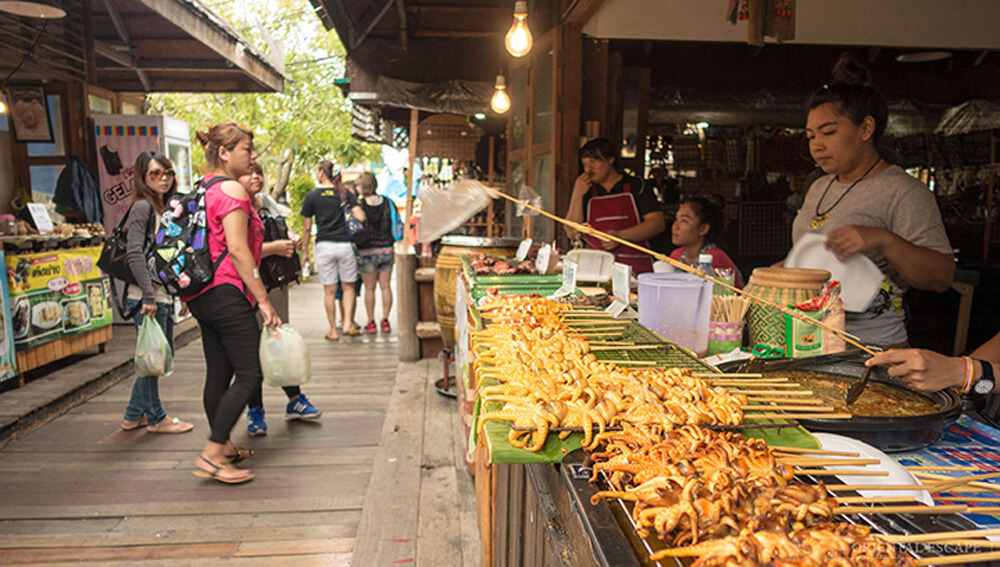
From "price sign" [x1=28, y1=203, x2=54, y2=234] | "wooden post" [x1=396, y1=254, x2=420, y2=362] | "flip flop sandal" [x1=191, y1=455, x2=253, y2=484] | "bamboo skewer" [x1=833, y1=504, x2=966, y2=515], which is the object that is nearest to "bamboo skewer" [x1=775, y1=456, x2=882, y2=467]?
"bamboo skewer" [x1=833, y1=504, x2=966, y2=515]

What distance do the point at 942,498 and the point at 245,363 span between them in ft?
12.9

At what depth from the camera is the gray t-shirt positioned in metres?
2.48

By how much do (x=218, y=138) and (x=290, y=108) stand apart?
57.7 ft

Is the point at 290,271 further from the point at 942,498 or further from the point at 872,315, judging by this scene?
the point at 942,498

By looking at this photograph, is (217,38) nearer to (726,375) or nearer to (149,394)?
(149,394)

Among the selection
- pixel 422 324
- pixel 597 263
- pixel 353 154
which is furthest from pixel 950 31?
pixel 353 154

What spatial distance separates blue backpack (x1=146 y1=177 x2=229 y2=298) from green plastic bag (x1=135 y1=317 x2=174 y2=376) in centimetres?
88

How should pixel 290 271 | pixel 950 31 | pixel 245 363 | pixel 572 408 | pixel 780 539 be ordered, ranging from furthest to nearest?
pixel 950 31
pixel 290 271
pixel 245 363
pixel 572 408
pixel 780 539

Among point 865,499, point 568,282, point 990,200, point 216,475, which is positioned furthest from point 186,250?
point 990,200

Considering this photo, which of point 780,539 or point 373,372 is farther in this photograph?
point 373,372

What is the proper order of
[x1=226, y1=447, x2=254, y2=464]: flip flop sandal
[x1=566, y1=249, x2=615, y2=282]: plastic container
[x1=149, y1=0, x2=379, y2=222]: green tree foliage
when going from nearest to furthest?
[x1=566, y1=249, x2=615, y2=282]: plastic container, [x1=226, y1=447, x2=254, y2=464]: flip flop sandal, [x1=149, y1=0, x2=379, y2=222]: green tree foliage

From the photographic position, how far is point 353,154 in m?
22.3

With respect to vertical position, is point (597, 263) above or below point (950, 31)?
below

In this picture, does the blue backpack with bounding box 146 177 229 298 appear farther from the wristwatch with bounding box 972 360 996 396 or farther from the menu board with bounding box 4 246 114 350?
the wristwatch with bounding box 972 360 996 396
